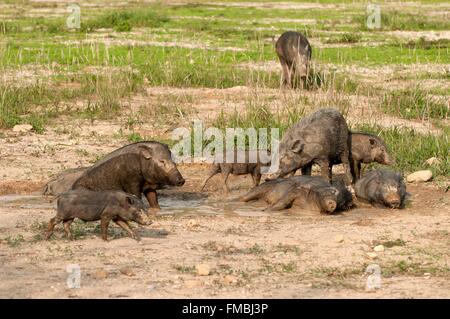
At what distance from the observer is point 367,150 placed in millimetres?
10828

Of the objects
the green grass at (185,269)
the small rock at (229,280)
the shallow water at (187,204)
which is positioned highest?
the small rock at (229,280)

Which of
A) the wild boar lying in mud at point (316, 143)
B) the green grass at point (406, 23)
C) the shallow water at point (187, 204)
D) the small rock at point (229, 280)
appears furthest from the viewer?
the green grass at point (406, 23)

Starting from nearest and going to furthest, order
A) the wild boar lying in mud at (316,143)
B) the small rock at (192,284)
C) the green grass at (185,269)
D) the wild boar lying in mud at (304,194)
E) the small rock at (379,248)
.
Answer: the small rock at (192,284), the green grass at (185,269), the small rock at (379,248), the wild boar lying in mud at (304,194), the wild boar lying in mud at (316,143)

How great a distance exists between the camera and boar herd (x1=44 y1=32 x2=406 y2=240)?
825 centimetres

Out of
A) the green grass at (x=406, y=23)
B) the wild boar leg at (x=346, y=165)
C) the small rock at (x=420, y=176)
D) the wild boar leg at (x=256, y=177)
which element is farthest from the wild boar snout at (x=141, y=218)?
the green grass at (x=406, y=23)

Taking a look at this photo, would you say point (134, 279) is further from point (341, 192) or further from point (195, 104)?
point (195, 104)

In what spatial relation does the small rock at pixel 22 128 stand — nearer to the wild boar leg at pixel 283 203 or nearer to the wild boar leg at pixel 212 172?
the wild boar leg at pixel 212 172

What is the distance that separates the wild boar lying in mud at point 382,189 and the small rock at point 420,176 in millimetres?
700

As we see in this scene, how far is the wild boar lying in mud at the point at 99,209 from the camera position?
8.13 metres

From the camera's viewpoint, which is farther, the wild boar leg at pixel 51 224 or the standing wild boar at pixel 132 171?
the standing wild boar at pixel 132 171

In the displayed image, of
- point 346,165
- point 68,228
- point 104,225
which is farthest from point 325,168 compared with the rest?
point 68,228

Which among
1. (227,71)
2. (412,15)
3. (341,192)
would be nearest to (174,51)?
(227,71)

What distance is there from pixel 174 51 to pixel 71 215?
11.8m

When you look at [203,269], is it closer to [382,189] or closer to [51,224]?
[51,224]
